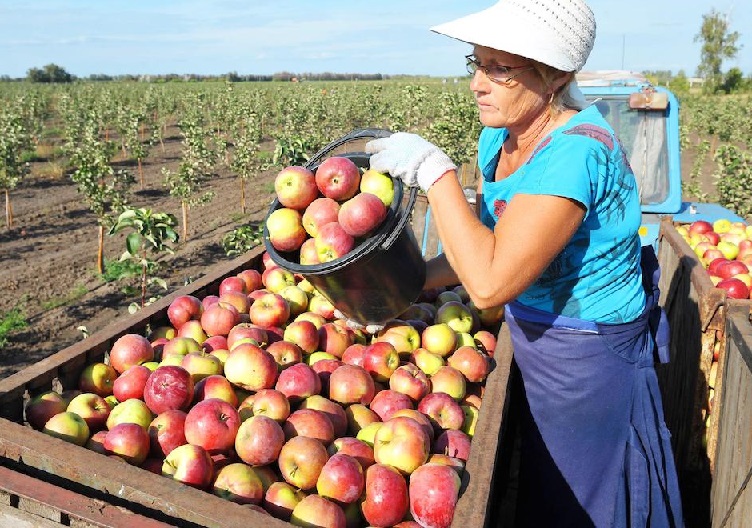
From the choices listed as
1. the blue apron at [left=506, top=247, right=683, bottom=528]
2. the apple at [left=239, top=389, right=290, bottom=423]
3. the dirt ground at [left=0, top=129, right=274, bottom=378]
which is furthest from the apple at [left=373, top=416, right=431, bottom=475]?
the dirt ground at [left=0, top=129, right=274, bottom=378]

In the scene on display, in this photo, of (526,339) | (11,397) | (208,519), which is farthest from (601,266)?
(11,397)

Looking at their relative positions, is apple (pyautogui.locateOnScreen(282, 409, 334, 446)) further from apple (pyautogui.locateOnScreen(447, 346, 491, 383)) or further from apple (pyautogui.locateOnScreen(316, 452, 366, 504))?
apple (pyautogui.locateOnScreen(447, 346, 491, 383))

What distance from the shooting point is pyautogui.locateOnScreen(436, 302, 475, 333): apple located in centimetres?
298

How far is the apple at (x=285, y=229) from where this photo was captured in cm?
251

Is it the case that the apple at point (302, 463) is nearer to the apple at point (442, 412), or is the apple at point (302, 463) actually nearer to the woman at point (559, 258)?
the apple at point (442, 412)

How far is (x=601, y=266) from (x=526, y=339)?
45 centimetres

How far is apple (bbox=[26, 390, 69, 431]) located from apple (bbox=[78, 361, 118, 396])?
26 cm

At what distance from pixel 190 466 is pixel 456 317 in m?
1.57

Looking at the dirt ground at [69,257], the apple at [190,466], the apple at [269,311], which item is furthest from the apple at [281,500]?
the dirt ground at [69,257]

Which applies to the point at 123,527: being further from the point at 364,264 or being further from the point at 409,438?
the point at 364,264

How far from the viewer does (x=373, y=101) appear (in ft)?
92.9

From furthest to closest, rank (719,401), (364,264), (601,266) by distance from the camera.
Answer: (719,401)
(364,264)
(601,266)

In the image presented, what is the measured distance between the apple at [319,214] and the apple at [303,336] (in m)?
0.45

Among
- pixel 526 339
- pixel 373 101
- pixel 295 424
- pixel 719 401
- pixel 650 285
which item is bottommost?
pixel 719 401
